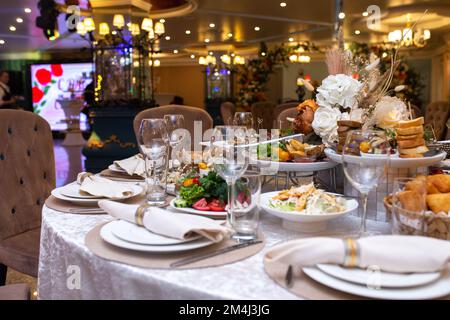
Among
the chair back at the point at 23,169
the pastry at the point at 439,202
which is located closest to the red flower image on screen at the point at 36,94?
the chair back at the point at 23,169

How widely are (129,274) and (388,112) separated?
0.95 m

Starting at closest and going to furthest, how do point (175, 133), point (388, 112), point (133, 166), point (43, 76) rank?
point (388, 112) < point (175, 133) < point (133, 166) < point (43, 76)

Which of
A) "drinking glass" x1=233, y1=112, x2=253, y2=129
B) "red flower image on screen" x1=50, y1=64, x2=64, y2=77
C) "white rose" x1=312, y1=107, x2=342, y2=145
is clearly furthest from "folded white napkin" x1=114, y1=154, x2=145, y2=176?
"red flower image on screen" x1=50, y1=64, x2=64, y2=77

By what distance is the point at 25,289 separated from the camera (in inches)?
47.1

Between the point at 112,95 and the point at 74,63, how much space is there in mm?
9480

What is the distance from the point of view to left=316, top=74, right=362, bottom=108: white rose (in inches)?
55.6

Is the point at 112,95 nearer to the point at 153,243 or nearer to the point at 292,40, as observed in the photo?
the point at 153,243

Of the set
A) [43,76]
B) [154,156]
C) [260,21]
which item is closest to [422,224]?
[154,156]

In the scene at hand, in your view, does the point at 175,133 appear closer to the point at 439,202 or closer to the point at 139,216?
the point at 139,216

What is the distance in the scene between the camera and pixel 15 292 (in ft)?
3.87

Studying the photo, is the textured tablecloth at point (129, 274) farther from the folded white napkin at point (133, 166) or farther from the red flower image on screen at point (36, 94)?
the red flower image on screen at point (36, 94)

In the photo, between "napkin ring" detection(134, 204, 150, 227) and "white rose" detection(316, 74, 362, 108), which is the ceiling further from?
"napkin ring" detection(134, 204, 150, 227)

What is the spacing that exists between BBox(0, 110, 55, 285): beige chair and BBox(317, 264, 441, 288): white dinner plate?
132 cm

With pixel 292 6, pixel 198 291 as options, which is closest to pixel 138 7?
pixel 292 6
